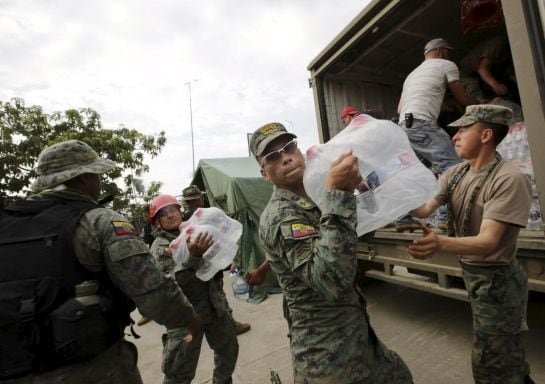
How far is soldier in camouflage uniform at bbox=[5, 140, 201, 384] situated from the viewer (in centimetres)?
135

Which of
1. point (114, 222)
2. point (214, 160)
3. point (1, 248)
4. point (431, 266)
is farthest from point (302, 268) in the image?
point (214, 160)

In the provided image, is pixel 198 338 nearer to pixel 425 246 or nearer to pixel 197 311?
pixel 197 311

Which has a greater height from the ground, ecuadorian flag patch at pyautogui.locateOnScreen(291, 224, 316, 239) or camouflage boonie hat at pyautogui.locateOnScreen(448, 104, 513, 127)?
camouflage boonie hat at pyautogui.locateOnScreen(448, 104, 513, 127)

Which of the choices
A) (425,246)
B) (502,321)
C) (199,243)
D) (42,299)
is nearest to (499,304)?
(502,321)

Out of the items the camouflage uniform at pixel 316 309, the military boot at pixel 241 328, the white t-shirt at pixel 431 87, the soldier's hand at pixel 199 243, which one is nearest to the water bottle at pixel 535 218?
the white t-shirt at pixel 431 87

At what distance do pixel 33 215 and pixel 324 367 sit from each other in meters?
1.42

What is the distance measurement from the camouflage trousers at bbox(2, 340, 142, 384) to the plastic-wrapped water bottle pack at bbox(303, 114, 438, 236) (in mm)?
1204

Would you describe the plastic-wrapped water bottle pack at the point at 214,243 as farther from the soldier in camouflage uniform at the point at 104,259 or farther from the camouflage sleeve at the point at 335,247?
the camouflage sleeve at the point at 335,247

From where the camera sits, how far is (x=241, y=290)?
17.7ft

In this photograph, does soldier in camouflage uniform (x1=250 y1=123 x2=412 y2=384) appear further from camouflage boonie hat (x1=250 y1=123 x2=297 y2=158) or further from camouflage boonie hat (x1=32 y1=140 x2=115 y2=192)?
camouflage boonie hat (x1=32 y1=140 x2=115 y2=192)

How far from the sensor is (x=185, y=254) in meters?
2.22

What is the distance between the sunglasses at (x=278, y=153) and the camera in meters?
1.33

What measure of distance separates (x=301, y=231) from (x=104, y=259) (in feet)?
3.03

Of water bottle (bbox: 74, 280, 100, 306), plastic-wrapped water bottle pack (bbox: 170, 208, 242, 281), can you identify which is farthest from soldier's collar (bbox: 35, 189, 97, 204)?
plastic-wrapped water bottle pack (bbox: 170, 208, 242, 281)
